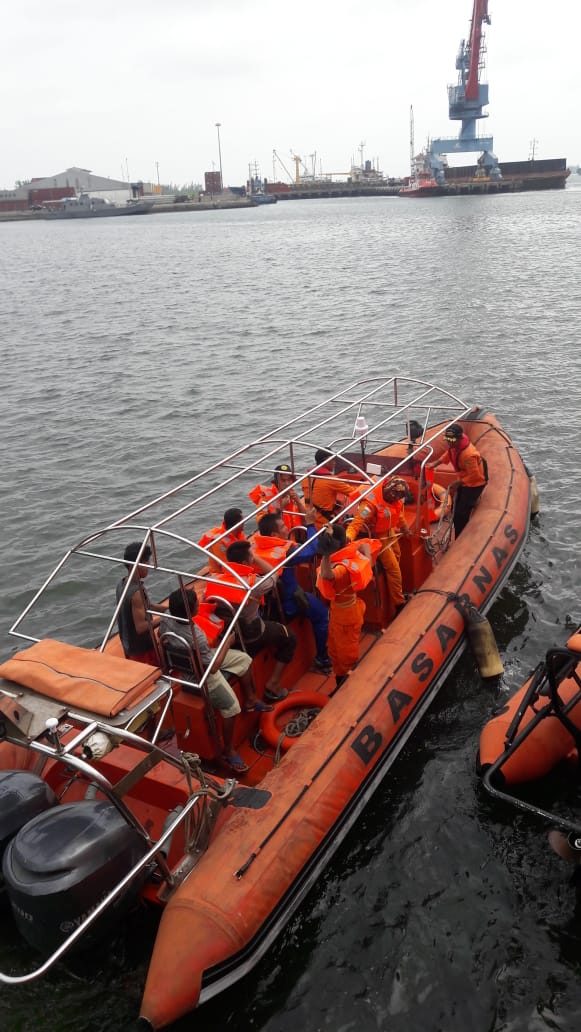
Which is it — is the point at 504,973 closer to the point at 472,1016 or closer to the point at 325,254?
the point at 472,1016

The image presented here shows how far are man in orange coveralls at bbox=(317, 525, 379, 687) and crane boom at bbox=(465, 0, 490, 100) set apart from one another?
104 meters

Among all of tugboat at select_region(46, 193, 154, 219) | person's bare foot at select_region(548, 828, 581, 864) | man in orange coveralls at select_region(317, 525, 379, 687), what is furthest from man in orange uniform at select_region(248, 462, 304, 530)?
tugboat at select_region(46, 193, 154, 219)

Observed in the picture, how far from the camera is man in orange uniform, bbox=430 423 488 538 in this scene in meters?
9.02

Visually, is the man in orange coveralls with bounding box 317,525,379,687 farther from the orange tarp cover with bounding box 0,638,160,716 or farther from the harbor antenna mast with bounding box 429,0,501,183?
the harbor antenna mast with bounding box 429,0,501,183

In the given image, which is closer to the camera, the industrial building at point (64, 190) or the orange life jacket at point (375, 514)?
the orange life jacket at point (375, 514)

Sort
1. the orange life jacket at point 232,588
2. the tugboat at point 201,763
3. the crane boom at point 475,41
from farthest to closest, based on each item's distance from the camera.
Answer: the crane boom at point 475,41
the orange life jacket at point 232,588
the tugboat at point 201,763

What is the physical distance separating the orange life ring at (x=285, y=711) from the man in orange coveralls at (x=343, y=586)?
362mm

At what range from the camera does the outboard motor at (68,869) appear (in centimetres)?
409

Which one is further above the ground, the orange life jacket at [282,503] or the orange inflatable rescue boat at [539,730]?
the orange life jacket at [282,503]

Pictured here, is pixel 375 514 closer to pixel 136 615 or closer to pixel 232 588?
pixel 232 588

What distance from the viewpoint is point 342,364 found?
70.9 ft

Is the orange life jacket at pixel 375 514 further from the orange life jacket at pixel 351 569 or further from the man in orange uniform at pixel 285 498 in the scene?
the orange life jacket at pixel 351 569

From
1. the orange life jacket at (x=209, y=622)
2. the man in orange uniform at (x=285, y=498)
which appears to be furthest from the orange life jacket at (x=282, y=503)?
the orange life jacket at (x=209, y=622)

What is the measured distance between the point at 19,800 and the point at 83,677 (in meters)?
1.11
